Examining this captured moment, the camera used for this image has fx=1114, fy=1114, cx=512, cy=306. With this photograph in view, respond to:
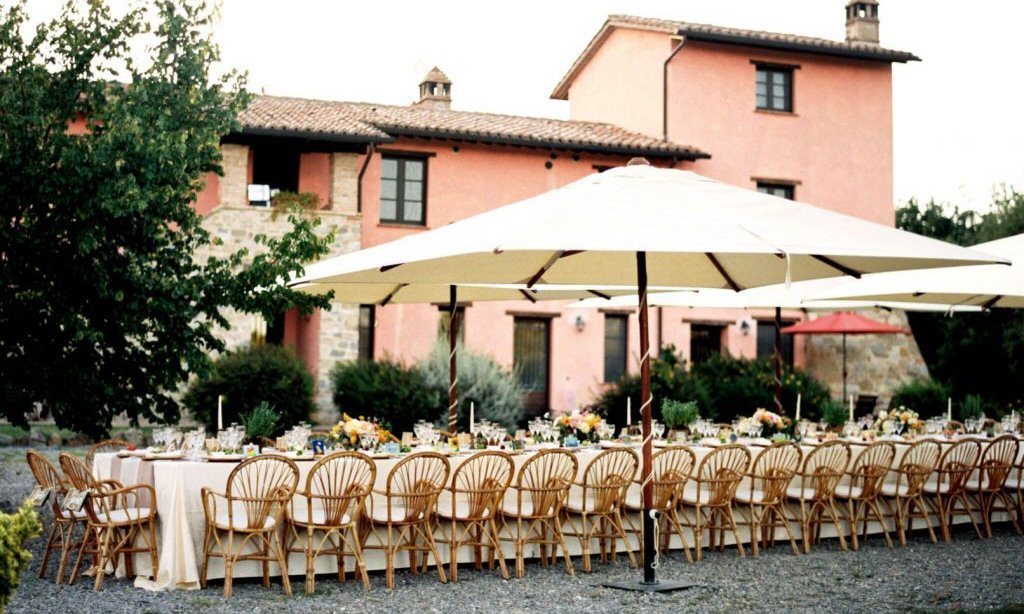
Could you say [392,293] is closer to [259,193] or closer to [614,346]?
[259,193]

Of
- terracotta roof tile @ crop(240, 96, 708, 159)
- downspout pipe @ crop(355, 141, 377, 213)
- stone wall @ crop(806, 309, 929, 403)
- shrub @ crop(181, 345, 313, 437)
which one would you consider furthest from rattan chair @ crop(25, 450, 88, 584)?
stone wall @ crop(806, 309, 929, 403)

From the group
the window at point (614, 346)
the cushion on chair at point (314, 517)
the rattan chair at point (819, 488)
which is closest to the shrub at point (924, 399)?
the window at point (614, 346)

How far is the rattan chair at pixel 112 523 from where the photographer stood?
705 centimetres

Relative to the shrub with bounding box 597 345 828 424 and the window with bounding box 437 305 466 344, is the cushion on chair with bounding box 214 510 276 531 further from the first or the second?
the window with bounding box 437 305 466 344

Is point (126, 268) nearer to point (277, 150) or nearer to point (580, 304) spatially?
point (580, 304)

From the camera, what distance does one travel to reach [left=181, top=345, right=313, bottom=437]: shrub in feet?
54.6

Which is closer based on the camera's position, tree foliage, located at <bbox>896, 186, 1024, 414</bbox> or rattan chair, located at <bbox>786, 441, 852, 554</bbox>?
rattan chair, located at <bbox>786, 441, 852, 554</bbox>

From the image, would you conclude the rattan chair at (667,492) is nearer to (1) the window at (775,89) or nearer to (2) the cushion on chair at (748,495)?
(2) the cushion on chair at (748,495)

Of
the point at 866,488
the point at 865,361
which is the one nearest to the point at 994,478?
the point at 866,488

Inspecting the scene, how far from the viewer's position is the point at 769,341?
2367 cm

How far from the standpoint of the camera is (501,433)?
28.5 feet

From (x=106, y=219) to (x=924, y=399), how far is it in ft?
49.3

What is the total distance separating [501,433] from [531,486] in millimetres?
805

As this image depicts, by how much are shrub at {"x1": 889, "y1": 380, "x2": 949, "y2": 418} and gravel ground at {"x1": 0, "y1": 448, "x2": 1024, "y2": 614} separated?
11.1 m
